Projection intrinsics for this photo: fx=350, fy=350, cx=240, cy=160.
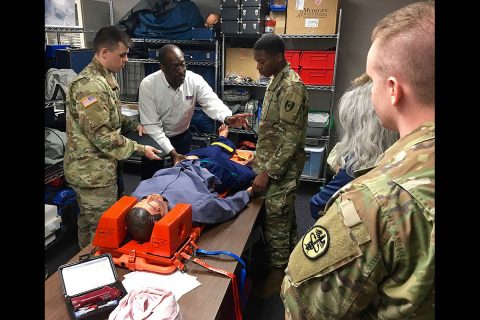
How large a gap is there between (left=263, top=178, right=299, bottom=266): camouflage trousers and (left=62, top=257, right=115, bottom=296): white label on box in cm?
109

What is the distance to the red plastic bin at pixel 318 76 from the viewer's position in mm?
3785

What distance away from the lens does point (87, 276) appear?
1.25 metres

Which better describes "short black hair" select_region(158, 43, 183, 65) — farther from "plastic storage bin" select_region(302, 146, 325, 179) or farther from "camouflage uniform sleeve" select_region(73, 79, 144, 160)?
"plastic storage bin" select_region(302, 146, 325, 179)

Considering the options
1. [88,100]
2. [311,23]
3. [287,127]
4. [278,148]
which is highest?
[311,23]

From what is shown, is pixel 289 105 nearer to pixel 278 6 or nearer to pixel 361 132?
pixel 361 132

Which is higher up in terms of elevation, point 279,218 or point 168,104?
point 168,104

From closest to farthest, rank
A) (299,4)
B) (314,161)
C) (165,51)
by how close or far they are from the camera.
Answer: (165,51) < (299,4) < (314,161)

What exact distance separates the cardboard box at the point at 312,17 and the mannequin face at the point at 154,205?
278 centimetres

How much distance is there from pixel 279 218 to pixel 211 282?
0.91 metres

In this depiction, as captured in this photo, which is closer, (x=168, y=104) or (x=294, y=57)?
(x=168, y=104)

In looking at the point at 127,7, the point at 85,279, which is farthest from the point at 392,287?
the point at 127,7

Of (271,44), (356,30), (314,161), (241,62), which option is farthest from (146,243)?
(356,30)

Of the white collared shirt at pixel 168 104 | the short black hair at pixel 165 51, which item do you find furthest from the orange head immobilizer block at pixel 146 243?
the short black hair at pixel 165 51

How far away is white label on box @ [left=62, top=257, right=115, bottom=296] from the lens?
47.5 inches
